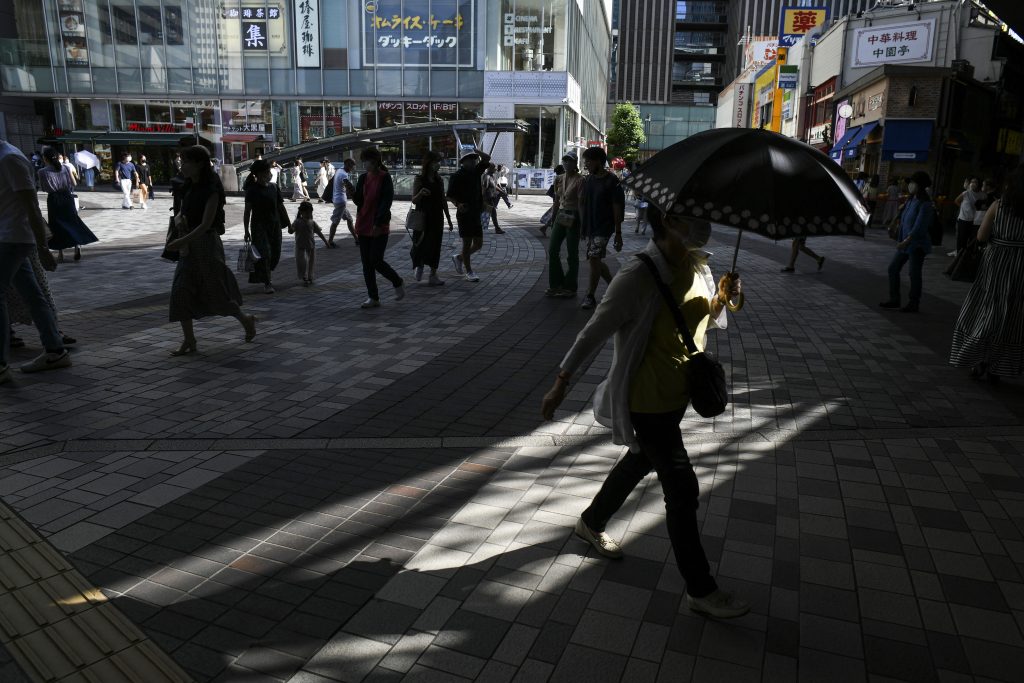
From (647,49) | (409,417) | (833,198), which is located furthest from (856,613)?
(647,49)

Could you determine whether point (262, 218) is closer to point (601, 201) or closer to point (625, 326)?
point (601, 201)

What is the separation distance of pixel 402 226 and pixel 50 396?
1340 cm

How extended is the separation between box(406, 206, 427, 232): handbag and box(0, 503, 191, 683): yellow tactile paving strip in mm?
6710

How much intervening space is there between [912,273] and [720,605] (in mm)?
7498

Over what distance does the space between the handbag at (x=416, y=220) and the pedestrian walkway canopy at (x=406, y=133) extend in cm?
1441

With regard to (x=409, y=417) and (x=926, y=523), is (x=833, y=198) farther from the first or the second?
(x=409, y=417)

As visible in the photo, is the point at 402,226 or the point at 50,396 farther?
the point at 402,226

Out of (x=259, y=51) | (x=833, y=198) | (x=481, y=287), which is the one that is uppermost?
(x=259, y=51)

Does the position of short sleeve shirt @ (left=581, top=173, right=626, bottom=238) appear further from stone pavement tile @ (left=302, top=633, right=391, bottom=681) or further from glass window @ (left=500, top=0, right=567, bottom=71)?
glass window @ (left=500, top=0, right=567, bottom=71)

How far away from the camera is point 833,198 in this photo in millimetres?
2719

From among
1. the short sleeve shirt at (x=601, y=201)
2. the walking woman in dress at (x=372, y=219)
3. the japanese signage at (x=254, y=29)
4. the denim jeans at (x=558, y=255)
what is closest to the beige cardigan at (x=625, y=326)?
the short sleeve shirt at (x=601, y=201)

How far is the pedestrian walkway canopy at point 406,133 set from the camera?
2383 centimetres

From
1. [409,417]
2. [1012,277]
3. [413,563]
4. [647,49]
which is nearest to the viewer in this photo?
[413,563]

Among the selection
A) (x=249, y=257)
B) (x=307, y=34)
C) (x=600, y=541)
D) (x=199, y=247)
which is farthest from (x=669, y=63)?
(x=600, y=541)
